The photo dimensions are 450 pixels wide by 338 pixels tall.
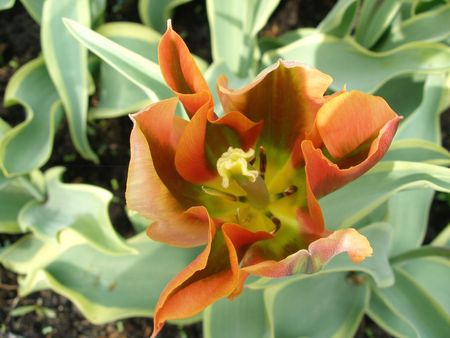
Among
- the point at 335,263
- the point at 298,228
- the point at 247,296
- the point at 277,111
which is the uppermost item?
the point at 277,111

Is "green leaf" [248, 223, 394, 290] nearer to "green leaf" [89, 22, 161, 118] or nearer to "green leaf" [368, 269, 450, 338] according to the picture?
"green leaf" [368, 269, 450, 338]

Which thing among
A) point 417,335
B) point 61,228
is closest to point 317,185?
point 417,335

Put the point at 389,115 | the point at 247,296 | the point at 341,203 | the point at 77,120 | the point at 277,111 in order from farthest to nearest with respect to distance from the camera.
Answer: the point at 77,120 → the point at 247,296 → the point at 341,203 → the point at 277,111 → the point at 389,115

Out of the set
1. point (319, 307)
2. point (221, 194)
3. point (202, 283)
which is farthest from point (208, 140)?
point (319, 307)

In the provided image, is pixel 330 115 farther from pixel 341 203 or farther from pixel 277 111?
pixel 341 203

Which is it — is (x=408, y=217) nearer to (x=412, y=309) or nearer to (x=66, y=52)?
(x=412, y=309)

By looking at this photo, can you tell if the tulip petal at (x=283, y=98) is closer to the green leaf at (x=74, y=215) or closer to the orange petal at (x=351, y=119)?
the orange petal at (x=351, y=119)
